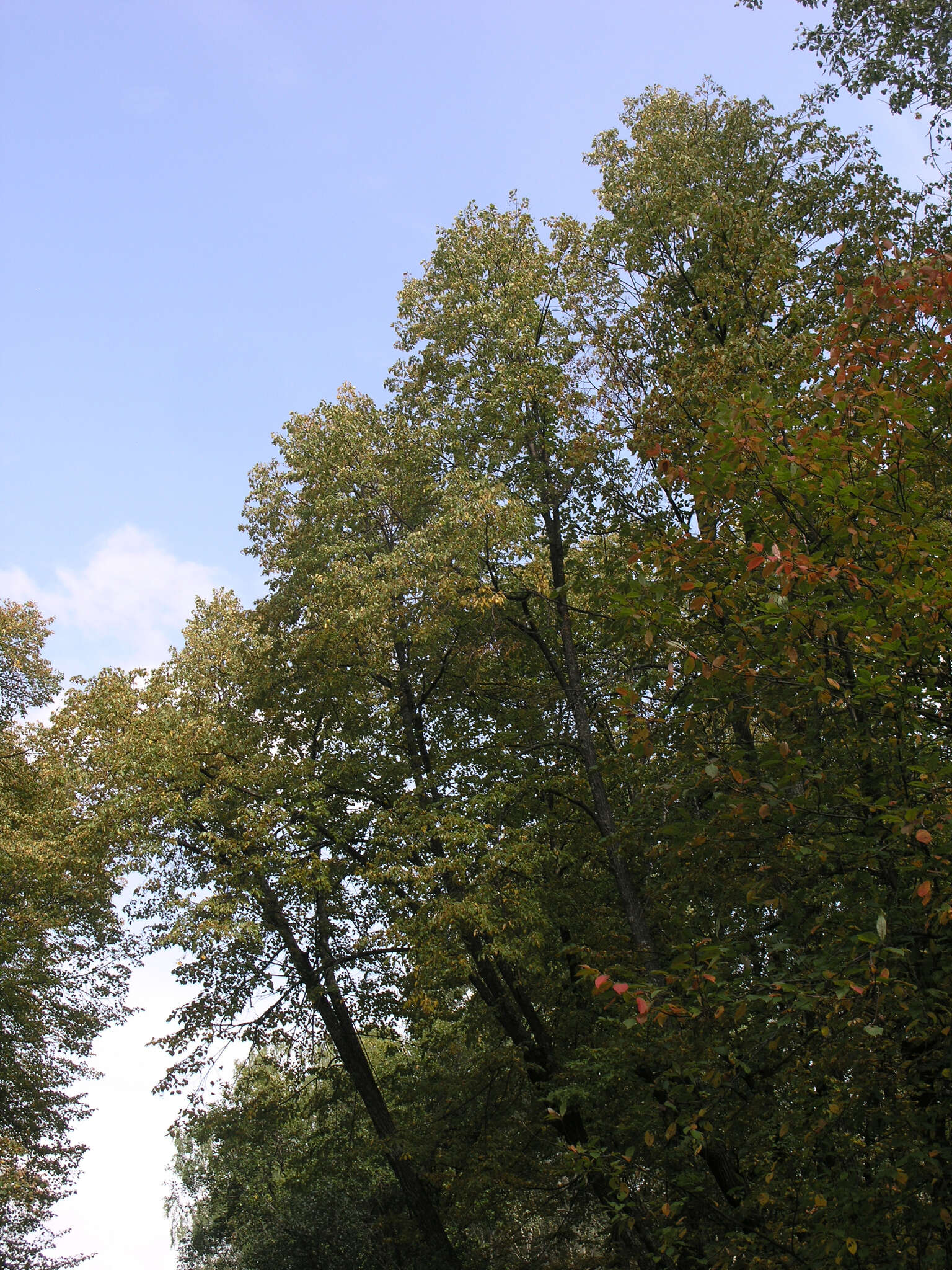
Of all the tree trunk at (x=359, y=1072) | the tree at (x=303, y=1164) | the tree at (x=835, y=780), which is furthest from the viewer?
the tree at (x=303, y=1164)

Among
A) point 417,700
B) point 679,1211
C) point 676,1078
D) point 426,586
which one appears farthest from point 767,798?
point 417,700

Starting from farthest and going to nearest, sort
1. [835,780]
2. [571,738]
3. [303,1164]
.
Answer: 1. [303,1164]
2. [571,738]
3. [835,780]

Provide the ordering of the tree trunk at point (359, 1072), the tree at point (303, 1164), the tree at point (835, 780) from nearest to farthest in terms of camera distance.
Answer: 1. the tree at point (835, 780)
2. the tree trunk at point (359, 1072)
3. the tree at point (303, 1164)

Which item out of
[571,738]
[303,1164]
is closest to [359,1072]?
[303,1164]

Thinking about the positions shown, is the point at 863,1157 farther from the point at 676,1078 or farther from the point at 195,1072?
the point at 195,1072

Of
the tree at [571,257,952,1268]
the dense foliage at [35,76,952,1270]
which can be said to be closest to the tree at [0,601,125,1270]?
the dense foliage at [35,76,952,1270]

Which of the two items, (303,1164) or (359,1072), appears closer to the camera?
(359,1072)

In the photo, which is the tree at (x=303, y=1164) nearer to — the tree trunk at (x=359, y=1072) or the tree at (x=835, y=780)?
the tree trunk at (x=359, y=1072)

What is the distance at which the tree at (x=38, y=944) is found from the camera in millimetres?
17406

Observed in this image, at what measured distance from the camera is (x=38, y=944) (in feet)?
66.9

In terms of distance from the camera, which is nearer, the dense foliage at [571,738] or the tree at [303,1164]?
the dense foliage at [571,738]

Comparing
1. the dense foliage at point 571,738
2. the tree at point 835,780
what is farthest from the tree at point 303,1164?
the tree at point 835,780

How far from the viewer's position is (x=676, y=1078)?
9.12 meters

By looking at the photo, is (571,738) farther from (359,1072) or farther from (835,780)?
(835,780)
